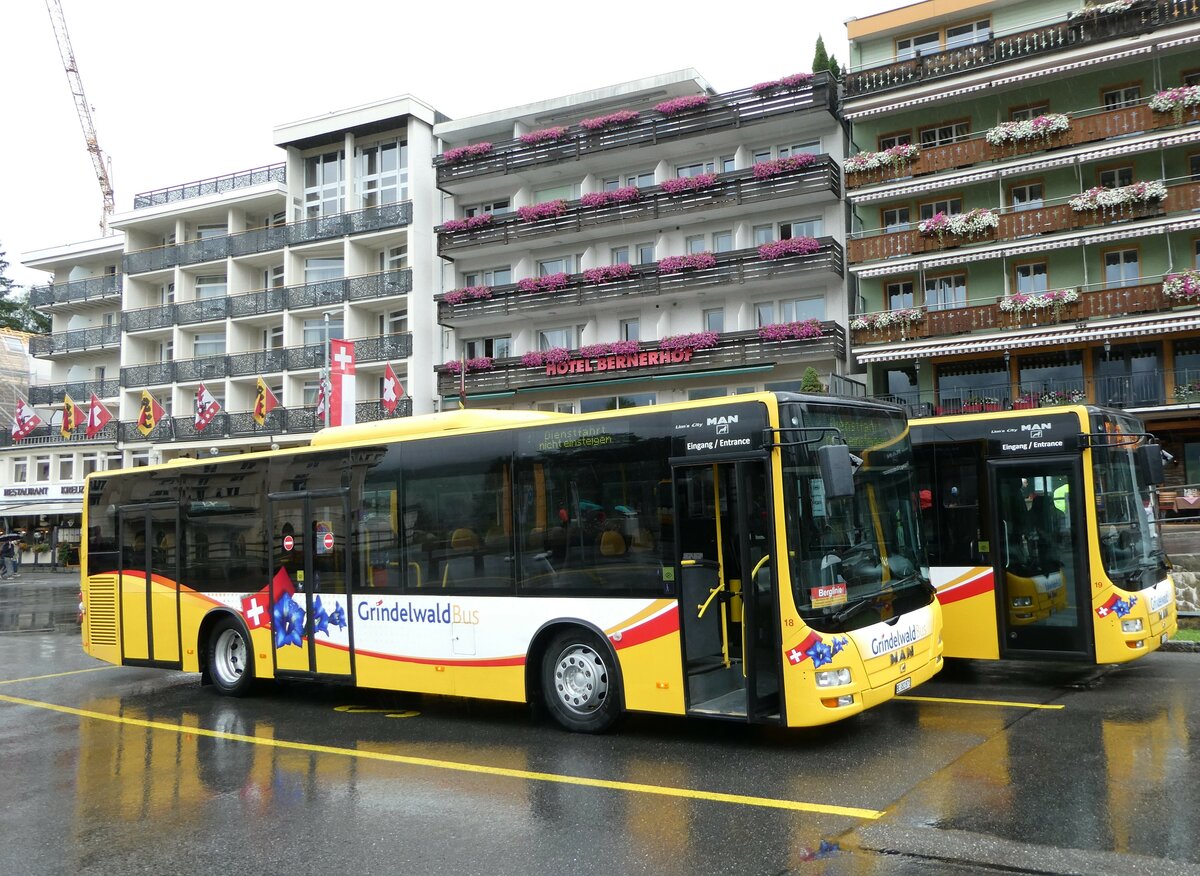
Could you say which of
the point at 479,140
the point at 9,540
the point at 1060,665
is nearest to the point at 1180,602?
the point at 1060,665

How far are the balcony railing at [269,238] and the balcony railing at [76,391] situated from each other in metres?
6.27

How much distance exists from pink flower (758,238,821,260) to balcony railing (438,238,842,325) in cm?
14

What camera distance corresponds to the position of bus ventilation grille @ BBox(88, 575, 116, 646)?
13359 millimetres

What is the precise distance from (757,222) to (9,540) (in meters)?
37.9

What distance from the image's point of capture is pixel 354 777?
26.1ft

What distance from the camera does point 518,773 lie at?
309 inches

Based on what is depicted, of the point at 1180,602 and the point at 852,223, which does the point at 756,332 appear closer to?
the point at 852,223

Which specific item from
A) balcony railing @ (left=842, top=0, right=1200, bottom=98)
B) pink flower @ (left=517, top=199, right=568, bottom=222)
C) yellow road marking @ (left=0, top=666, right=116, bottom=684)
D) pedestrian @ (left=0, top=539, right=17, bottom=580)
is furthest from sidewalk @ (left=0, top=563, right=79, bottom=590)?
balcony railing @ (left=842, top=0, right=1200, bottom=98)

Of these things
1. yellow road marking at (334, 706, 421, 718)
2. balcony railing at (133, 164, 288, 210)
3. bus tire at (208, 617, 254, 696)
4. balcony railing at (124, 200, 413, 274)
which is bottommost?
yellow road marking at (334, 706, 421, 718)

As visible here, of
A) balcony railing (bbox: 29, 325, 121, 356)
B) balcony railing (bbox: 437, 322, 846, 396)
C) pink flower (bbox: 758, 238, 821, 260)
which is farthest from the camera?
balcony railing (bbox: 29, 325, 121, 356)

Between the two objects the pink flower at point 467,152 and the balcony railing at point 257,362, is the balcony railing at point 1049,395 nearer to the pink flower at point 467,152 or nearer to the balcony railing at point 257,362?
the pink flower at point 467,152

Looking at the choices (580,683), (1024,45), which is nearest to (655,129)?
(1024,45)

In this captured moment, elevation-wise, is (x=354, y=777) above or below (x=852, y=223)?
below

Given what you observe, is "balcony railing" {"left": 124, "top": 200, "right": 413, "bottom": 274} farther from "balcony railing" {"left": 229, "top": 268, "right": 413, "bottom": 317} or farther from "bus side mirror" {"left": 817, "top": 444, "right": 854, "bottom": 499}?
"bus side mirror" {"left": 817, "top": 444, "right": 854, "bottom": 499}
